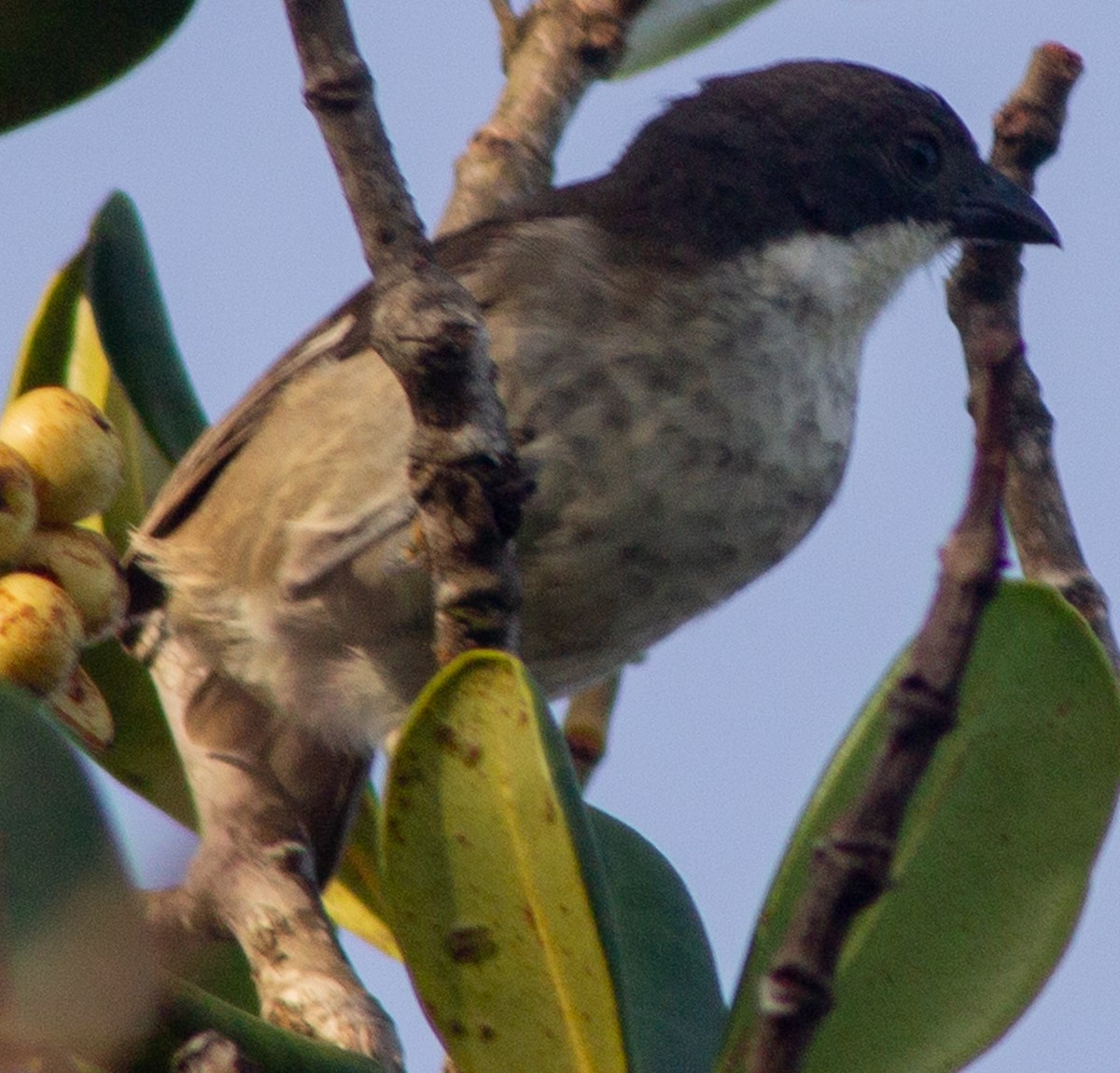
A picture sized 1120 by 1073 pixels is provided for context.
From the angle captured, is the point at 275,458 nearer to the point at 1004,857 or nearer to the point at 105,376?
the point at 105,376

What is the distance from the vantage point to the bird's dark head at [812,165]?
408 cm

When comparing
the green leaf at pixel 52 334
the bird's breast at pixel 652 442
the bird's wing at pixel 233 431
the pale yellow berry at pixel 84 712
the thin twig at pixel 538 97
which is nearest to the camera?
the pale yellow berry at pixel 84 712

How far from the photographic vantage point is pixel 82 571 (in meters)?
2.71

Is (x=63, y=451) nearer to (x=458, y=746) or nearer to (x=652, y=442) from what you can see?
(x=458, y=746)

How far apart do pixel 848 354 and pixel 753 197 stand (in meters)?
0.42

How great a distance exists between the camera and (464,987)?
2.22 m

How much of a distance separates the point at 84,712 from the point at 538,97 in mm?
1961

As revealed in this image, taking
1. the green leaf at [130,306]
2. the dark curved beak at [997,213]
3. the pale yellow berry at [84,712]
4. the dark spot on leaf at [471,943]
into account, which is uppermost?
the dark curved beak at [997,213]

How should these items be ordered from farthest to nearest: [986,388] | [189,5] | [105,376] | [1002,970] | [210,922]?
[105,376], [210,922], [189,5], [1002,970], [986,388]

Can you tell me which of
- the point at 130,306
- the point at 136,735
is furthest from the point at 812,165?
the point at 136,735

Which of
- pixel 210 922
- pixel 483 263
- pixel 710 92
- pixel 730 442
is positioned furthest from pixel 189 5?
pixel 710 92

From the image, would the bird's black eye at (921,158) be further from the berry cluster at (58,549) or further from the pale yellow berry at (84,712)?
the pale yellow berry at (84,712)

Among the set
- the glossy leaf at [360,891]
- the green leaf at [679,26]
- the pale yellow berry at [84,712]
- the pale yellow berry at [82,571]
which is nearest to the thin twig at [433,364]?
the pale yellow berry at [82,571]

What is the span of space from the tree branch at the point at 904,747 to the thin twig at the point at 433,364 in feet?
3.80
